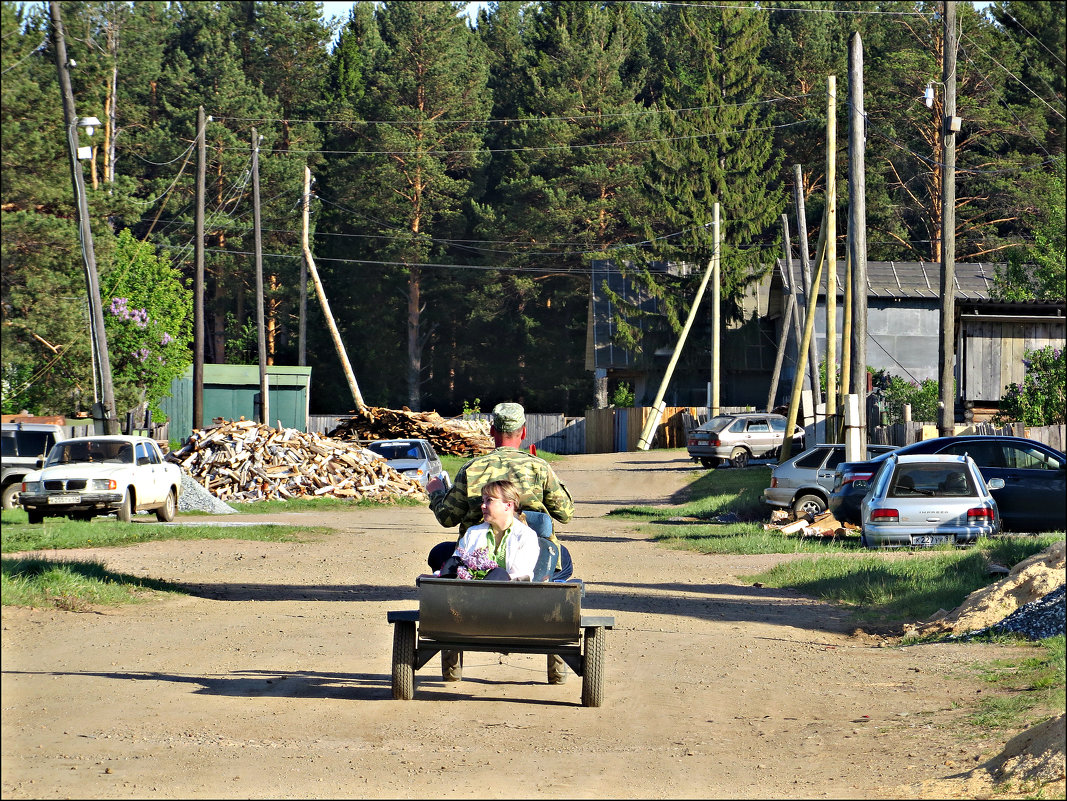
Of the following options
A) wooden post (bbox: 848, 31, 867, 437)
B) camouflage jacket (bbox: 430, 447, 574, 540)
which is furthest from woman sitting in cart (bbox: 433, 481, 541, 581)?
wooden post (bbox: 848, 31, 867, 437)

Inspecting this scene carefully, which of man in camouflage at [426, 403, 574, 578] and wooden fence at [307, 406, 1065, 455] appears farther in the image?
wooden fence at [307, 406, 1065, 455]

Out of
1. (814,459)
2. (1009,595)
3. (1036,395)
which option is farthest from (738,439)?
(1009,595)

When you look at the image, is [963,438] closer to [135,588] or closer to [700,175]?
[135,588]

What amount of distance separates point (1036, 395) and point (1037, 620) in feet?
58.5

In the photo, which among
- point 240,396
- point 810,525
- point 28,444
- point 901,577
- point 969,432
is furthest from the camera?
point 240,396

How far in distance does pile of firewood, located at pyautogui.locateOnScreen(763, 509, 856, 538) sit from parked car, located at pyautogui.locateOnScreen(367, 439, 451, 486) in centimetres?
1289

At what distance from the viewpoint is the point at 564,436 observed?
211 feet

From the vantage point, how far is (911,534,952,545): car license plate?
18531 millimetres

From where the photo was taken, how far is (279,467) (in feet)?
110

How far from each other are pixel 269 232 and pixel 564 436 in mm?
21028

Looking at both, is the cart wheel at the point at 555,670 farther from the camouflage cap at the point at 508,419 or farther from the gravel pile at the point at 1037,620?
the gravel pile at the point at 1037,620

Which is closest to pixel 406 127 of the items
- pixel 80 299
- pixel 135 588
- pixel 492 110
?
pixel 492 110

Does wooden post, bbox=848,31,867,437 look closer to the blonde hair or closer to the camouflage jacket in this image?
the camouflage jacket

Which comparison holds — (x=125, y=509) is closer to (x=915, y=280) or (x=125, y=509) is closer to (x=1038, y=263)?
(x=1038, y=263)
